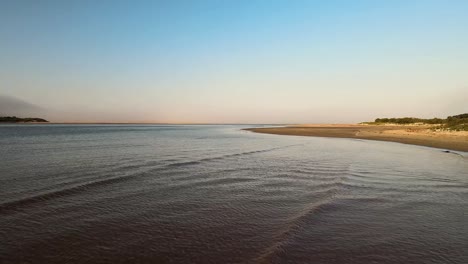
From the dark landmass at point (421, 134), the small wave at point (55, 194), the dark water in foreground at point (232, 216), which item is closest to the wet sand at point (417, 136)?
the dark landmass at point (421, 134)

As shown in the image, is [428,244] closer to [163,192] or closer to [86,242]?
[86,242]

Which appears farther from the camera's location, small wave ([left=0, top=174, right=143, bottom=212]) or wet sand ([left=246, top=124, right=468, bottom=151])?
wet sand ([left=246, top=124, right=468, bottom=151])

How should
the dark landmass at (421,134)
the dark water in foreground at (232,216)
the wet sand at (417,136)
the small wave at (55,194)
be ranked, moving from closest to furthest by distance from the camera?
1. the dark water in foreground at (232,216)
2. the small wave at (55,194)
3. the wet sand at (417,136)
4. the dark landmass at (421,134)

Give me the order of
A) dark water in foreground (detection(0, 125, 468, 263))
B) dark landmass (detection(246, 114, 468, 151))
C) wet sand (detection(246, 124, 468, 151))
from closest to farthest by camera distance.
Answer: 1. dark water in foreground (detection(0, 125, 468, 263))
2. wet sand (detection(246, 124, 468, 151))
3. dark landmass (detection(246, 114, 468, 151))

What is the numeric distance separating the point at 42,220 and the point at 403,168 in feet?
55.3

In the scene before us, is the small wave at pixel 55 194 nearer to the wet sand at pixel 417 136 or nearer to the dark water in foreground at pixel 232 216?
the dark water in foreground at pixel 232 216

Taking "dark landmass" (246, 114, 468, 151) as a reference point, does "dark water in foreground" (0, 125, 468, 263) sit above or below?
below

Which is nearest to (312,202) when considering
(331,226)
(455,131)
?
(331,226)

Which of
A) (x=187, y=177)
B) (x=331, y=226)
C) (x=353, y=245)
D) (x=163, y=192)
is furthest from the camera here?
(x=187, y=177)

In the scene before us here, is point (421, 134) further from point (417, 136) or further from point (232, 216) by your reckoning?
point (232, 216)

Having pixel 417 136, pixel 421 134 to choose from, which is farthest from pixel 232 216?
pixel 421 134

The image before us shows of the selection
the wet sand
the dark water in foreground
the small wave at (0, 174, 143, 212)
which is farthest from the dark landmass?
the small wave at (0, 174, 143, 212)

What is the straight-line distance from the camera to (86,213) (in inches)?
342

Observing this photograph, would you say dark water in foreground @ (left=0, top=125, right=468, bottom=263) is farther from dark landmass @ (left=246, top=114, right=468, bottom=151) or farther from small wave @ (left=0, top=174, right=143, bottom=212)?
dark landmass @ (left=246, top=114, right=468, bottom=151)
